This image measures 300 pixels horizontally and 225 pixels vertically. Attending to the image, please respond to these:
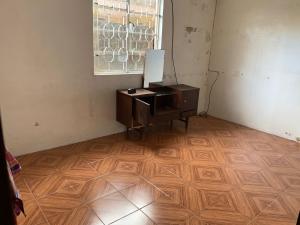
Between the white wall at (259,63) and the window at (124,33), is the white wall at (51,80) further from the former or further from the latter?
the white wall at (259,63)

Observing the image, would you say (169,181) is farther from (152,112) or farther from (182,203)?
(152,112)

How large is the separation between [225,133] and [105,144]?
6.10 ft

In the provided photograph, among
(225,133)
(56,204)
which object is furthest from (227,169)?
(56,204)

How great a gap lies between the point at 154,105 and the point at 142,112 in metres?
0.32

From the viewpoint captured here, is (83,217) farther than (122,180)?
No

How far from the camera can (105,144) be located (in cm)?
321

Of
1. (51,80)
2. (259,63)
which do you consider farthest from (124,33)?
(259,63)

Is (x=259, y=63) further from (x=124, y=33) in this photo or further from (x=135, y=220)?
(x=135, y=220)

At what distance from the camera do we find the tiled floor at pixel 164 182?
191 cm

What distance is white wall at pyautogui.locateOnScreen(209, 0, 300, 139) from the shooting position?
3445mm

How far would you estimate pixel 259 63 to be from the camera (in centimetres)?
380

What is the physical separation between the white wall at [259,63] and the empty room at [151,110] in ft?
0.05

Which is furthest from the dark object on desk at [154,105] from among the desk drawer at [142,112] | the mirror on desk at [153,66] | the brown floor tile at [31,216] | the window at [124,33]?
the brown floor tile at [31,216]

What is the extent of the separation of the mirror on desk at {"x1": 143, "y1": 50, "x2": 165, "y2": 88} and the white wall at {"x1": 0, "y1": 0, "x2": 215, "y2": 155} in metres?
0.17
